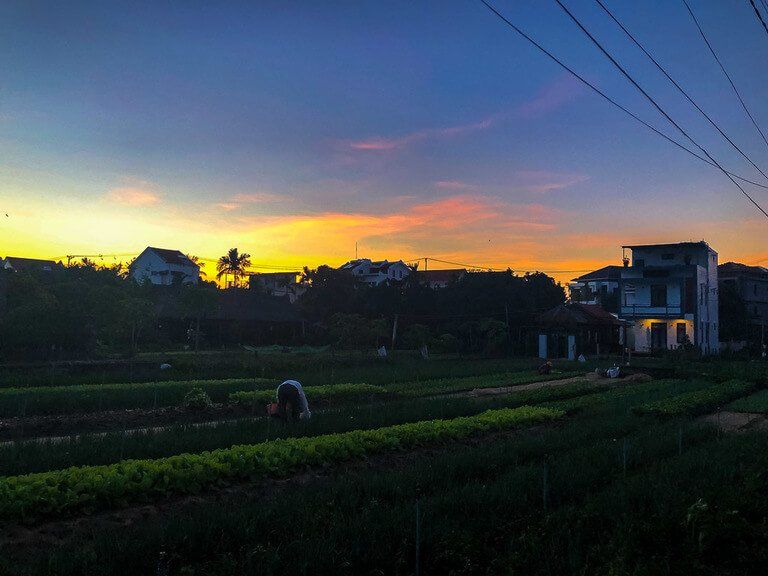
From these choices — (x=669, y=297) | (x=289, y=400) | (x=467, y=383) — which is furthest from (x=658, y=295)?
(x=289, y=400)

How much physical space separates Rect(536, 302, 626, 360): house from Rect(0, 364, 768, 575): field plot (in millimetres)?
36449

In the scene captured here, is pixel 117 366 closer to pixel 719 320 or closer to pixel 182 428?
pixel 182 428

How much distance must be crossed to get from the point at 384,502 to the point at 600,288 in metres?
82.5

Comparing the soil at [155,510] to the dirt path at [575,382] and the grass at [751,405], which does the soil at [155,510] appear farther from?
the grass at [751,405]

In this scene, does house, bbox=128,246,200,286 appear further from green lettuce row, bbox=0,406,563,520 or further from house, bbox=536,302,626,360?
green lettuce row, bbox=0,406,563,520

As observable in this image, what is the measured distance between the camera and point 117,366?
29.1m

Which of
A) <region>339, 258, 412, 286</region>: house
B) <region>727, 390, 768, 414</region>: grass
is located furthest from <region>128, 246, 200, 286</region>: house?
<region>727, 390, 768, 414</region>: grass

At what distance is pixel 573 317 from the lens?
51.9 metres

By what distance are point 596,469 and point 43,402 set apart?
1631 centimetres

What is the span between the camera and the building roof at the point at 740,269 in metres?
70.0

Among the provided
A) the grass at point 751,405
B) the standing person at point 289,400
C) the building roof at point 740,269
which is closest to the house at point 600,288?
the building roof at point 740,269

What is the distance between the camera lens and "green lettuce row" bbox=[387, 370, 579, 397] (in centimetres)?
2755

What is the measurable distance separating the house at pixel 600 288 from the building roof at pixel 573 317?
2345 centimetres

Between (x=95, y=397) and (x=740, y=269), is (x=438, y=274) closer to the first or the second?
(x=740, y=269)
